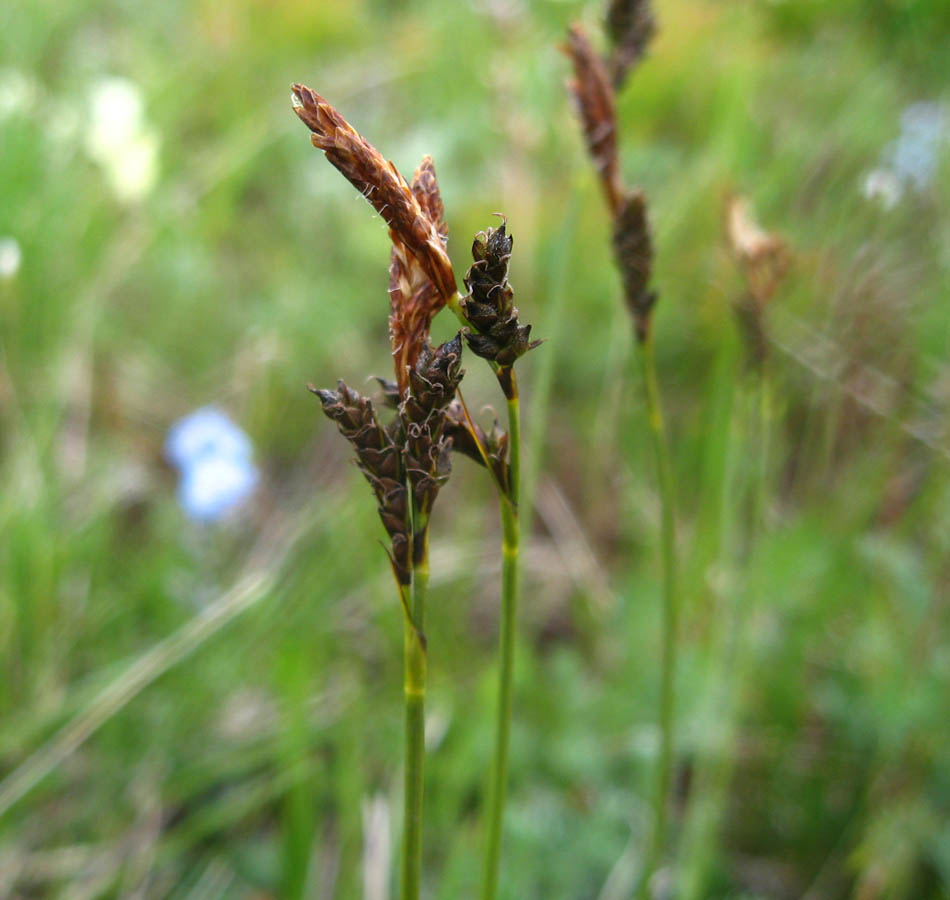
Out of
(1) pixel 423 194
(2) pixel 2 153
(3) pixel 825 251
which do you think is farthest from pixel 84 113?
(1) pixel 423 194

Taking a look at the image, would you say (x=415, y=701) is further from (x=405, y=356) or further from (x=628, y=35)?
(x=628, y=35)

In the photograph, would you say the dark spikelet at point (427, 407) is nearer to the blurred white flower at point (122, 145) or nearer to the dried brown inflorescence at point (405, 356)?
the dried brown inflorescence at point (405, 356)

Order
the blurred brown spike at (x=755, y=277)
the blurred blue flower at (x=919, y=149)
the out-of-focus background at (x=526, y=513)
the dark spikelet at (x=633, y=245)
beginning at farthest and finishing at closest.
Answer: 1. the blurred blue flower at (x=919, y=149)
2. the out-of-focus background at (x=526, y=513)
3. the blurred brown spike at (x=755, y=277)
4. the dark spikelet at (x=633, y=245)

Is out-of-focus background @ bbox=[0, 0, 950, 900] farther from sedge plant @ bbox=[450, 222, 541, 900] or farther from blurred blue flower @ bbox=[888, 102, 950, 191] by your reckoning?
sedge plant @ bbox=[450, 222, 541, 900]

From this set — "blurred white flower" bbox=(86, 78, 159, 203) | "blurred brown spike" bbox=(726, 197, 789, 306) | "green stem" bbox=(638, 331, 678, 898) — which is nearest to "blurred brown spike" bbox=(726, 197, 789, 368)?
"blurred brown spike" bbox=(726, 197, 789, 306)

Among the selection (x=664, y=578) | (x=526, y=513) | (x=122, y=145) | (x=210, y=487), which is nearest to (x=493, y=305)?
(x=664, y=578)

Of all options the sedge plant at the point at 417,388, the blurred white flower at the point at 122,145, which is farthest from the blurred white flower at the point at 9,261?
the sedge plant at the point at 417,388
